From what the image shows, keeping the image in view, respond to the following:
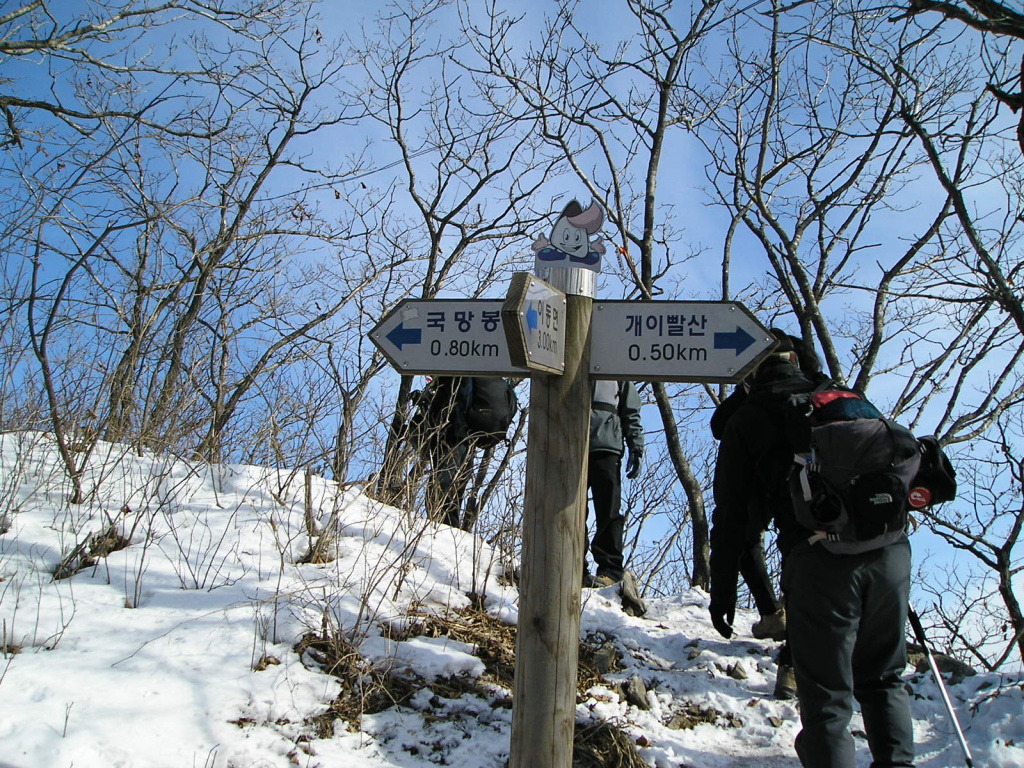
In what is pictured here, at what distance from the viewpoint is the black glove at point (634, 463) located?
19.3 ft

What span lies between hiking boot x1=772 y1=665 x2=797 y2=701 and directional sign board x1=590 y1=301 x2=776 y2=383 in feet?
8.15

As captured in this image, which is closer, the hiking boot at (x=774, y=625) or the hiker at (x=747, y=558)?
the hiker at (x=747, y=558)

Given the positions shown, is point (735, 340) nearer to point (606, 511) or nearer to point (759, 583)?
point (759, 583)

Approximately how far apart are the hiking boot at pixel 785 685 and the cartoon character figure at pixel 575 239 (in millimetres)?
2787

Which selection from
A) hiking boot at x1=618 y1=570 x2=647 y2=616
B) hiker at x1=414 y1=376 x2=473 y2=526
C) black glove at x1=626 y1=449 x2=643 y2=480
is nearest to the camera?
hiker at x1=414 y1=376 x2=473 y2=526

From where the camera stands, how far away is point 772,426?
12.0 ft

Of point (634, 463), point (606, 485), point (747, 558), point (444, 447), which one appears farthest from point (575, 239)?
point (634, 463)

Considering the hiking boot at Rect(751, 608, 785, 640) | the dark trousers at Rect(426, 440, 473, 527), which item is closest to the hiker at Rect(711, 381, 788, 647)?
the hiking boot at Rect(751, 608, 785, 640)

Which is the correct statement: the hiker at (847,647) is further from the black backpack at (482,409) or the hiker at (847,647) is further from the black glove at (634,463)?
the black backpack at (482,409)

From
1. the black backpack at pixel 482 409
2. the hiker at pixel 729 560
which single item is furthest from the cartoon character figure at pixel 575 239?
the black backpack at pixel 482 409

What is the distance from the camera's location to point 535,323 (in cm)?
229

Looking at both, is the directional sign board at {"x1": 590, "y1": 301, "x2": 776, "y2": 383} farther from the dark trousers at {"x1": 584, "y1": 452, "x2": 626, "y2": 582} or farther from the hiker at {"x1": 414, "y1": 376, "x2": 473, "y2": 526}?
the dark trousers at {"x1": 584, "y1": 452, "x2": 626, "y2": 582}

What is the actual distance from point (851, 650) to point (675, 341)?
1.39m

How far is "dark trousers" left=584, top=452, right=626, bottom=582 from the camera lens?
5469mm
